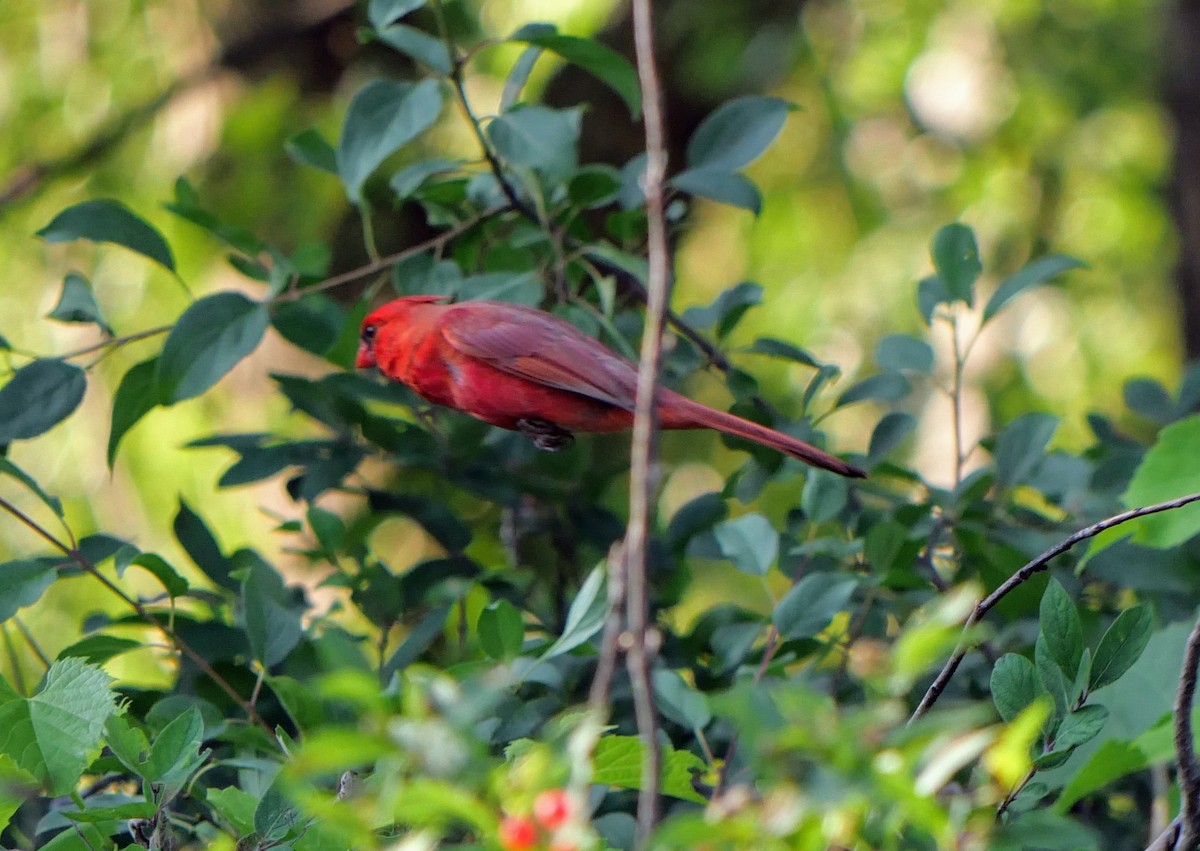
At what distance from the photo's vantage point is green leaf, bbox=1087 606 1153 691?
1.20 meters

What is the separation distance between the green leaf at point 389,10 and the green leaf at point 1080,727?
1.14 m

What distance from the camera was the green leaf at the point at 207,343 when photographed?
1.78 meters

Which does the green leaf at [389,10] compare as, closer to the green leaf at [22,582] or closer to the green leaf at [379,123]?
the green leaf at [379,123]

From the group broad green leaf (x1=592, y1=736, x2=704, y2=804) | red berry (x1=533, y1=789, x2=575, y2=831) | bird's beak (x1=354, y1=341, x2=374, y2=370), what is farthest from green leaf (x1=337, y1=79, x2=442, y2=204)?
red berry (x1=533, y1=789, x2=575, y2=831)

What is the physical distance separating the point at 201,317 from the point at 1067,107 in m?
5.43

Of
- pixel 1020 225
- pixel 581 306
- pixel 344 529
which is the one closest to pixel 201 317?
pixel 344 529

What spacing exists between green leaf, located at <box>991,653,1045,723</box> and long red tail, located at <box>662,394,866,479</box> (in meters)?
0.46

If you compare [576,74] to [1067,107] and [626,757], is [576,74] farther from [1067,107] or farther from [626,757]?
[626,757]

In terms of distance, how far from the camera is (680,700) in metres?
1.34

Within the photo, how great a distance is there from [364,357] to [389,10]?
535 millimetres

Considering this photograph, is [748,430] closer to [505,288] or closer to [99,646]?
[505,288]

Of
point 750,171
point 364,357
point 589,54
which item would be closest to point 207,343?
point 364,357

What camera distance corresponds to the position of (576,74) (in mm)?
4730

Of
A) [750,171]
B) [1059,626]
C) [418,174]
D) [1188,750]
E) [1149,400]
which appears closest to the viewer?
[1188,750]
